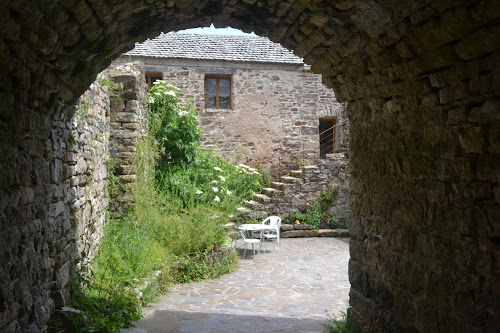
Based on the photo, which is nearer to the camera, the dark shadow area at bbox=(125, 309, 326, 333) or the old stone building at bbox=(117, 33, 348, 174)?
the dark shadow area at bbox=(125, 309, 326, 333)

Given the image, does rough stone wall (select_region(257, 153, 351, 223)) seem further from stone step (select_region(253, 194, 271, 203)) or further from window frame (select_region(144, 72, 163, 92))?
window frame (select_region(144, 72, 163, 92))

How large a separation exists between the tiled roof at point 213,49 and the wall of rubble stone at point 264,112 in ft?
0.90

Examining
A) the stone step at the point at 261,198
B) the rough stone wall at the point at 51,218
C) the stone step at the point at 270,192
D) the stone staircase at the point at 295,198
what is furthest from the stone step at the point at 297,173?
the rough stone wall at the point at 51,218

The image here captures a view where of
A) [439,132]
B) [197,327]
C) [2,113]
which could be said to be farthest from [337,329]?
[2,113]

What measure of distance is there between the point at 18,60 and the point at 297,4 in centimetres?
210

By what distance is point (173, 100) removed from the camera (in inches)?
452

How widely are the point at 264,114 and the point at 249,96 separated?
796 millimetres

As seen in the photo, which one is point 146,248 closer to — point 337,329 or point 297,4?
point 337,329

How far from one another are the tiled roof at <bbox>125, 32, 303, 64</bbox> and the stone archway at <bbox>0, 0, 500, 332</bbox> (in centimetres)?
1033

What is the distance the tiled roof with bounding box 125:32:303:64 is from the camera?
14.5 m

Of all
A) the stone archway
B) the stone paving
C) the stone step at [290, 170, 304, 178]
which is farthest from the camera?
the stone step at [290, 170, 304, 178]

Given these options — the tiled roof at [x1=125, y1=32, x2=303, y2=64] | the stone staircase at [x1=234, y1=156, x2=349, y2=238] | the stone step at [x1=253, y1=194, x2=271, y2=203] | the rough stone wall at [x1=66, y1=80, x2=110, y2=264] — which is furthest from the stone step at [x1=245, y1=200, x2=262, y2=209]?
the rough stone wall at [x1=66, y1=80, x2=110, y2=264]

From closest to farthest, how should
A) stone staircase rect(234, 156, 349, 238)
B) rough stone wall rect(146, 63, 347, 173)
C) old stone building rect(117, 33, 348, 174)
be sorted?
stone staircase rect(234, 156, 349, 238)
old stone building rect(117, 33, 348, 174)
rough stone wall rect(146, 63, 347, 173)

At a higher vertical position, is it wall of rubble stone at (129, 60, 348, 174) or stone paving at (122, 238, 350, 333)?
wall of rubble stone at (129, 60, 348, 174)
